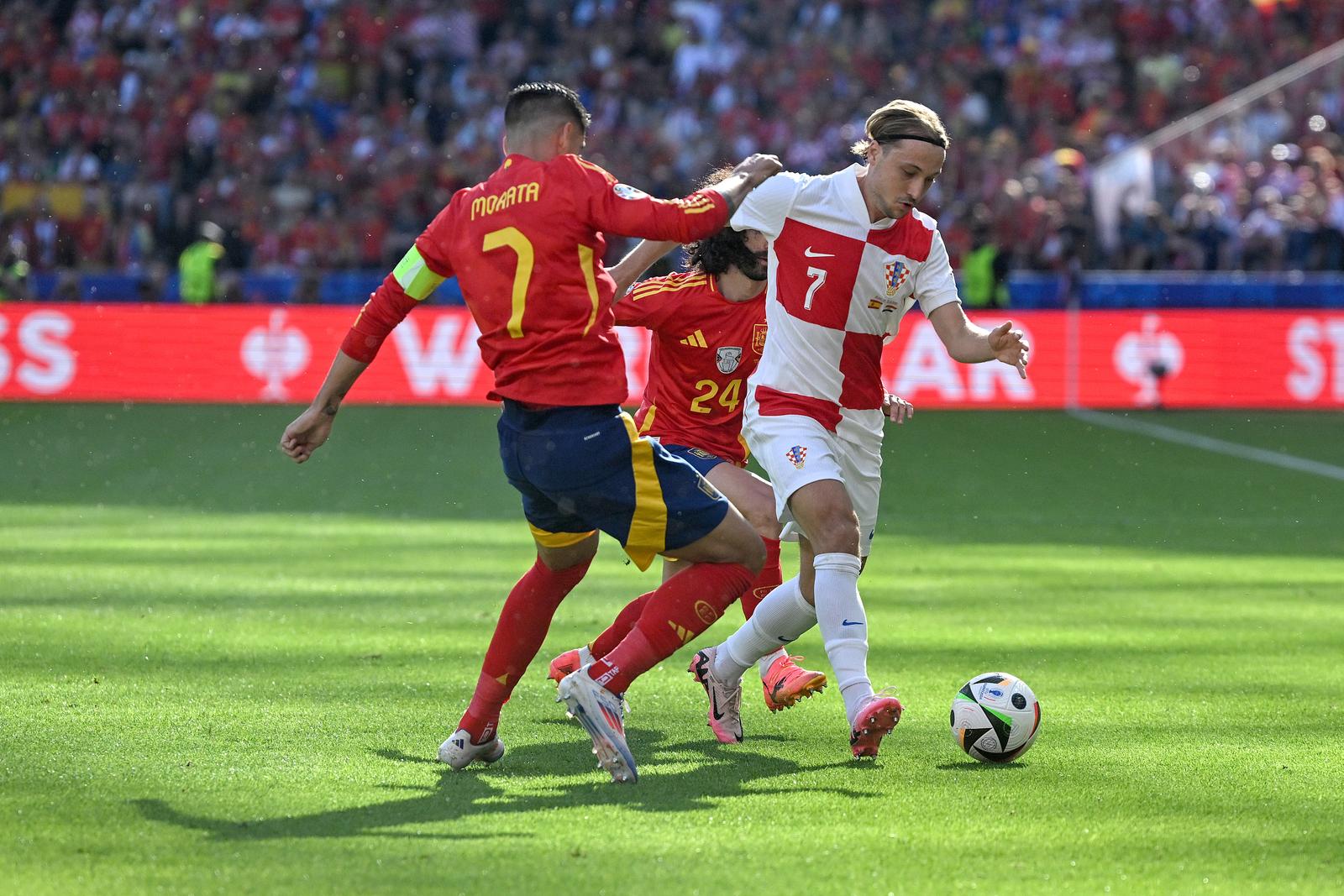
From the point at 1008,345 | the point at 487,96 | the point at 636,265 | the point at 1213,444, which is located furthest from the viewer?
the point at 487,96

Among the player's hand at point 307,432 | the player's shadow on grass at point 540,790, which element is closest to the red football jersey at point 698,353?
the player's shadow on grass at point 540,790

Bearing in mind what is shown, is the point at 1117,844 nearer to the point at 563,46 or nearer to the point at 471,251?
the point at 471,251

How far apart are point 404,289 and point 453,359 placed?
619 inches

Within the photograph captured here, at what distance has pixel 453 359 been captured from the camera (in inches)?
822

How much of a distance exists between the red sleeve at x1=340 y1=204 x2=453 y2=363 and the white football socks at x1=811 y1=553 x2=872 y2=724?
1.45m

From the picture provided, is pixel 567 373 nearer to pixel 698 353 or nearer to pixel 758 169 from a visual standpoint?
pixel 758 169

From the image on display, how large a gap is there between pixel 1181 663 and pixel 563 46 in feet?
80.3

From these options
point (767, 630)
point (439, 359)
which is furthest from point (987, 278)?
point (767, 630)

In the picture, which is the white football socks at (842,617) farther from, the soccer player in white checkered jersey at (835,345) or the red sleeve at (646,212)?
the red sleeve at (646,212)

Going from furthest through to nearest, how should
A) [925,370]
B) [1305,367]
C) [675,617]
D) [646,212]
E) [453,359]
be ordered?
[453,359] < [925,370] < [1305,367] < [675,617] < [646,212]

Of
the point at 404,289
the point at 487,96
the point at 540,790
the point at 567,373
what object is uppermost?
the point at 487,96

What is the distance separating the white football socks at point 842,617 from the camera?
5.53 metres

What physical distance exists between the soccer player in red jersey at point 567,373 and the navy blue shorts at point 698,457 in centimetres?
112

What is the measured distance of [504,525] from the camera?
12062 millimetres
